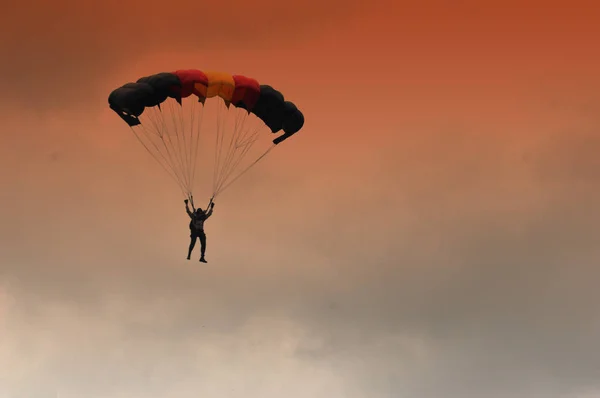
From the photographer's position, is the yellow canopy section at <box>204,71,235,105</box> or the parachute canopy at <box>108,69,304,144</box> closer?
the parachute canopy at <box>108,69,304,144</box>

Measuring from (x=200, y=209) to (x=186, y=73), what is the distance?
585 centimetres

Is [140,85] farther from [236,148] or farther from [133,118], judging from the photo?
[236,148]

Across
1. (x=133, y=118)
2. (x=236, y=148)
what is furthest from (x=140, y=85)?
(x=236, y=148)

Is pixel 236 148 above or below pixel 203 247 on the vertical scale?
above

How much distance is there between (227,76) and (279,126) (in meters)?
3.38

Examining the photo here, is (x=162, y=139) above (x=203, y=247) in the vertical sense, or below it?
above

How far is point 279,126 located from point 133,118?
21.5 feet

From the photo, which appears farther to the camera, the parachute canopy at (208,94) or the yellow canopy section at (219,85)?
the yellow canopy section at (219,85)

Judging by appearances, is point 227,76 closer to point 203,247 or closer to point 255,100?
point 255,100

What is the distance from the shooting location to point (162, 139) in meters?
47.5

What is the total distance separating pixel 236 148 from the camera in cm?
4962

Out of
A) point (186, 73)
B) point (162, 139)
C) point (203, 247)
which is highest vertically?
Answer: point (186, 73)

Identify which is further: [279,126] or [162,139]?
[279,126]

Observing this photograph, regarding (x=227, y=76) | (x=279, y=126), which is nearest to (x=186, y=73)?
(x=227, y=76)
